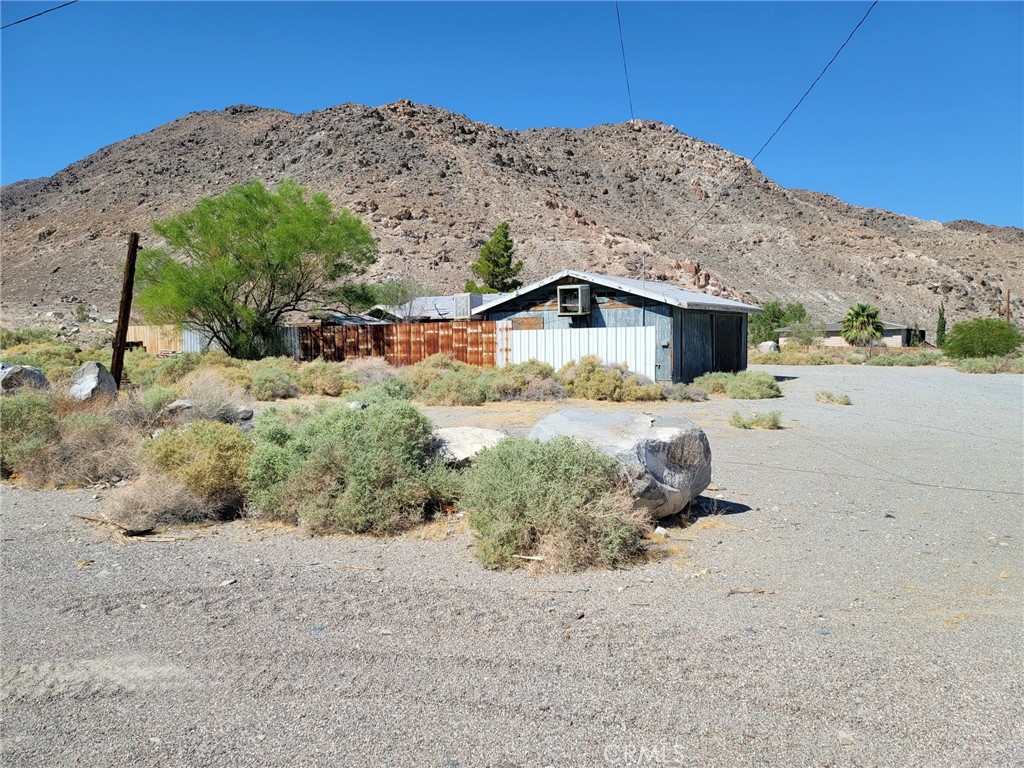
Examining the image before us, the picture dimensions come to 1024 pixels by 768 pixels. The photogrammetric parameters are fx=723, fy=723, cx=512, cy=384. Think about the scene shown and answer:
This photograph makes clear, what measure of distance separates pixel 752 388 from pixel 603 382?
424 cm

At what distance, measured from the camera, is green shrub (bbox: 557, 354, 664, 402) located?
63.7 feet

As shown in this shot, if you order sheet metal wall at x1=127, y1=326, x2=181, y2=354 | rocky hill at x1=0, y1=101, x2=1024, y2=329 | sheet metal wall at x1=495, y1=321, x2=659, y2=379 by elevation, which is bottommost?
sheet metal wall at x1=495, y1=321, x2=659, y2=379

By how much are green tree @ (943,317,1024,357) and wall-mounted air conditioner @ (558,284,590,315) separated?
29.6 m

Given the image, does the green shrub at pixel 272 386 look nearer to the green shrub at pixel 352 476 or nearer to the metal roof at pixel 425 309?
the green shrub at pixel 352 476

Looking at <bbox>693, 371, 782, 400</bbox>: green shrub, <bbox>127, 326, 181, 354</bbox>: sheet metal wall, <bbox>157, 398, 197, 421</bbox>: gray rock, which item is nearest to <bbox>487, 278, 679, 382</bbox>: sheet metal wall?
<bbox>693, 371, 782, 400</bbox>: green shrub

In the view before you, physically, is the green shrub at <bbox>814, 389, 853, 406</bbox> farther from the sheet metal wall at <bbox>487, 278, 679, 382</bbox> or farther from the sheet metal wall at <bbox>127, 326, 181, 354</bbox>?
the sheet metal wall at <bbox>127, 326, 181, 354</bbox>

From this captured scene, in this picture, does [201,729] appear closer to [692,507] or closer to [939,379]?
[692,507]

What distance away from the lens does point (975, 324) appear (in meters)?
42.3

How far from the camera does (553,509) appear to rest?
5836 mm

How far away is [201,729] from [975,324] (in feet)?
159

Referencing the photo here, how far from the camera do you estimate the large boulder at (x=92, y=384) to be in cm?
1148

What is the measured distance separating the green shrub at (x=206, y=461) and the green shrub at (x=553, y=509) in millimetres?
2659

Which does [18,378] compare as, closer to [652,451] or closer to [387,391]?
[387,391]

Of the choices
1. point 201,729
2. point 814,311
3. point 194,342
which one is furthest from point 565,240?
point 201,729
